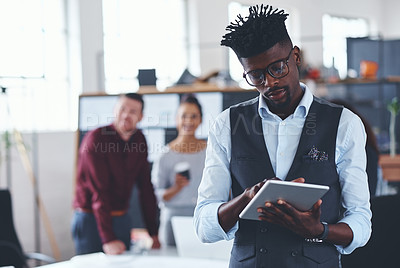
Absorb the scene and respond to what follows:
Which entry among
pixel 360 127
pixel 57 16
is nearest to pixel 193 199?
pixel 360 127

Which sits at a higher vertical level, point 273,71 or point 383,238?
point 273,71

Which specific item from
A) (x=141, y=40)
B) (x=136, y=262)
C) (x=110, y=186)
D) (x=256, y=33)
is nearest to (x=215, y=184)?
(x=256, y=33)

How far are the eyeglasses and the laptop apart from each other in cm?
100

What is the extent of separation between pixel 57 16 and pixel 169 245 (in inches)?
148

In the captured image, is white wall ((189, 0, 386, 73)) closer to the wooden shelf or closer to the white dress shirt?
the wooden shelf

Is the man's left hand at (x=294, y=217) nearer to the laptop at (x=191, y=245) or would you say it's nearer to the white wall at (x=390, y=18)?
the laptop at (x=191, y=245)

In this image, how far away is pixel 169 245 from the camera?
3.20 meters

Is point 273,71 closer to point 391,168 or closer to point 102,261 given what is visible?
point 102,261

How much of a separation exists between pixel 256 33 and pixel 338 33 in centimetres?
1160

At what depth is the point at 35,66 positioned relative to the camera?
5867 mm

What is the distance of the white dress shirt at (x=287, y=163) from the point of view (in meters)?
1.31

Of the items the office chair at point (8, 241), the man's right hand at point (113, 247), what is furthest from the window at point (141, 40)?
the man's right hand at point (113, 247)

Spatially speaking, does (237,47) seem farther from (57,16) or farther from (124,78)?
(124,78)

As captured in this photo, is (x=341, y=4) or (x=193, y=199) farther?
(x=341, y=4)
